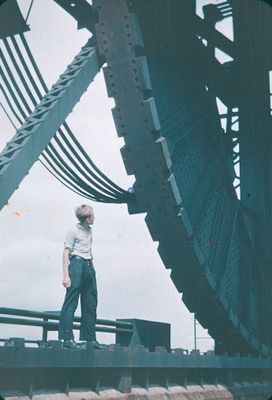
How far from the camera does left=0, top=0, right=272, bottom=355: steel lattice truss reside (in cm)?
777

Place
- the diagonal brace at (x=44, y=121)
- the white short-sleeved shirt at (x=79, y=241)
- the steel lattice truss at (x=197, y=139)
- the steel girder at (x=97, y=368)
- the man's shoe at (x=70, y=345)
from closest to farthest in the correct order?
the steel girder at (x=97, y=368) < the man's shoe at (x=70, y=345) < the white short-sleeved shirt at (x=79, y=241) < the diagonal brace at (x=44, y=121) < the steel lattice truss at (x=197, y=139)

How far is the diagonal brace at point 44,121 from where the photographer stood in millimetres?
6016

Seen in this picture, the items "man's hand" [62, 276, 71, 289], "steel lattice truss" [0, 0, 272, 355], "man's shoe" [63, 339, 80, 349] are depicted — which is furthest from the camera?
"steel lattice truss" [0, 0, 272, 355]

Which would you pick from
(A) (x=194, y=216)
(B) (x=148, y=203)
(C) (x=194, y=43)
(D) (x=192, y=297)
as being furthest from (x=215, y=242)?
(C) (x=194, y=43)

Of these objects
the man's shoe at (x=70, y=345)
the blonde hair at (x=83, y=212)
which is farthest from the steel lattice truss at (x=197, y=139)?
the man's shoe at (x=70, y=345)

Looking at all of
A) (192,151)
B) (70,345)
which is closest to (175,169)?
(192,151)

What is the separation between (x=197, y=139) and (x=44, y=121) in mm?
4804

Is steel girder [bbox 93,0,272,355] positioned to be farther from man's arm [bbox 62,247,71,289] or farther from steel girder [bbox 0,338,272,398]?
man's arm [bbox 62,247,71,289]

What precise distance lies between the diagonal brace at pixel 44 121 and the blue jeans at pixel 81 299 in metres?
1.00

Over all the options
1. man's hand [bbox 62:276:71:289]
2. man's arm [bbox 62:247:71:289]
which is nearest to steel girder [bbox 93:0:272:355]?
man's arm [bbox 62:247:71:289]

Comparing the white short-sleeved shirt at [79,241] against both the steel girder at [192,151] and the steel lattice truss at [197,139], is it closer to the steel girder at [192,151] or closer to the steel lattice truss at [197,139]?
the steel lattice truss at [197,139]

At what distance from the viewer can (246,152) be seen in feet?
41.7

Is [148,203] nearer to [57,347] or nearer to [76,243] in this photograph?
[76,243]

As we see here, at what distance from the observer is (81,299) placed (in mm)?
5887
